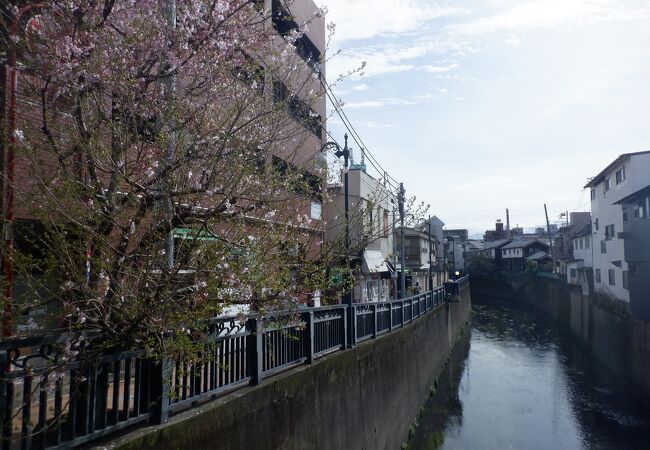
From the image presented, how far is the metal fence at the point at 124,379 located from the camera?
12.1 ft

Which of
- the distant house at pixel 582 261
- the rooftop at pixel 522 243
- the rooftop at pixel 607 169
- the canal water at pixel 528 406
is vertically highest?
the rooftop at pixel 607 169

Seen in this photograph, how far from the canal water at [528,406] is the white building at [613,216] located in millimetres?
5295

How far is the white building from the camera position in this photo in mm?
28078

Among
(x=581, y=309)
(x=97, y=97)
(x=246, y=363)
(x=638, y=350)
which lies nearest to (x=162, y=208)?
(x=97, y=97)

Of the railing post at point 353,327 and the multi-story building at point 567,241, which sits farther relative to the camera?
the multi-story building at point 567,241

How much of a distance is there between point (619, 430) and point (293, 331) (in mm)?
14550

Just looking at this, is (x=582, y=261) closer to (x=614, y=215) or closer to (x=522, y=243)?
(x=614, y=215)

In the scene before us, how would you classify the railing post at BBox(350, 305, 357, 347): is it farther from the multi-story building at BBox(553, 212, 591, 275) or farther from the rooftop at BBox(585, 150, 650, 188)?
the multi-story building at BBox(553, 212, 591, 275)

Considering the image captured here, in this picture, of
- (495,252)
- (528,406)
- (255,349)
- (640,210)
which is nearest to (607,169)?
(640,210)

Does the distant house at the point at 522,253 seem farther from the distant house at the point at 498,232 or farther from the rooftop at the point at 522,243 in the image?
the distant house at the point at 498,232

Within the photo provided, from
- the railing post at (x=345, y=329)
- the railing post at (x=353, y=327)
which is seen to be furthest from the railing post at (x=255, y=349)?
the railing post at (x=353, y=327)

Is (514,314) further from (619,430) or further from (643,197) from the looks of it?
(619,430)

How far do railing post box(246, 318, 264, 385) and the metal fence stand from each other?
1cm

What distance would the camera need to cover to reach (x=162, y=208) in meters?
4.62
